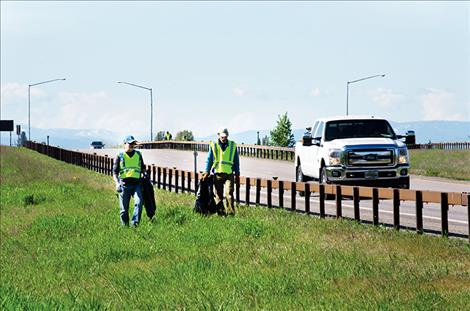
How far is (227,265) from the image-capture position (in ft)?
47.0

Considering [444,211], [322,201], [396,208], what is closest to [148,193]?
[322,201]

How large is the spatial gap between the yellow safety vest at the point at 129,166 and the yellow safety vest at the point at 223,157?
6.00ft

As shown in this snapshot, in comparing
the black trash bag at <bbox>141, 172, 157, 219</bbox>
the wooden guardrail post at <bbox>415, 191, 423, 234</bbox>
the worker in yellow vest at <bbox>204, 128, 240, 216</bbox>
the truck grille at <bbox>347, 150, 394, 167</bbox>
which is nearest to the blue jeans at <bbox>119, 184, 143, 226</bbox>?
the black trash bag at <bbox>141, 172, 157, 219</bbox>

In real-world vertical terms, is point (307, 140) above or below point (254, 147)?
below

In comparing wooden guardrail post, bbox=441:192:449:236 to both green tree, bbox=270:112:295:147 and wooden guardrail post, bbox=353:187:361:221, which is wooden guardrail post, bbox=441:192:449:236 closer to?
wooden guardrail post, bbox=353:187:361:221

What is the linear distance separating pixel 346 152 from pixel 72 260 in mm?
10667

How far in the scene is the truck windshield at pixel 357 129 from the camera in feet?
87.4

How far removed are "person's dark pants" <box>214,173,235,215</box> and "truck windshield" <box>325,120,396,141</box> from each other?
576 cm

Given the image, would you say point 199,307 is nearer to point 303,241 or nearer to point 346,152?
point 303,241

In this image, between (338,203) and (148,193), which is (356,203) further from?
(148,193)

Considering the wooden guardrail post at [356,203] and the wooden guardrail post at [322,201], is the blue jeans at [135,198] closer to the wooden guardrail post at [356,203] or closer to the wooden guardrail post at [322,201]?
the wooden guardrail post at [322,201]

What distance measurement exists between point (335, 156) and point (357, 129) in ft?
4.80

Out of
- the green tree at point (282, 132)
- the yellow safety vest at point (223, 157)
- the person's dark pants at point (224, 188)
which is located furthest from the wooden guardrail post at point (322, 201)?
the green tree at point (282, 132)

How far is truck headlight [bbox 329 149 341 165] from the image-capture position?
2569cm
